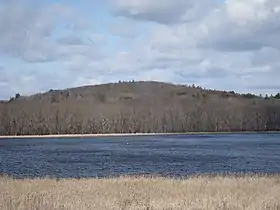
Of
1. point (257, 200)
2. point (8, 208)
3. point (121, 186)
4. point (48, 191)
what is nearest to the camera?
point (8, 208)

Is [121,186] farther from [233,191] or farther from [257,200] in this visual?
[257,200]

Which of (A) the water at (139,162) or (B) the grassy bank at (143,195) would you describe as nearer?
(B) the grassy bank at (143,195)

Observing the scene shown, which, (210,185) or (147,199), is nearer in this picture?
(147,199)

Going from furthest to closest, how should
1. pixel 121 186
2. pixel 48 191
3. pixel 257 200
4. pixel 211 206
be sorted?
pixel 121 186 < pixel 48 191 < pixel 257 200 < pixel 211 206

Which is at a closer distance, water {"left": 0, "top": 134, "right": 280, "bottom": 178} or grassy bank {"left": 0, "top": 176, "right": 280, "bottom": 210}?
grassy bank {"left": 0, "top": 176, "right": 280, "bottom": 210}

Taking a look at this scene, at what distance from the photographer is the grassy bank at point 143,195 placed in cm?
1766

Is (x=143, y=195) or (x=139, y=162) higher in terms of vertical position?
(x=143, y=195)

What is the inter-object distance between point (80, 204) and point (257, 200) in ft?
20.0

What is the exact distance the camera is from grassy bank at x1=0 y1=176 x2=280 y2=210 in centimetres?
1766

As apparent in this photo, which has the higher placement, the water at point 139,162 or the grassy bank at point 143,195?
the grassy bank at point 143,195

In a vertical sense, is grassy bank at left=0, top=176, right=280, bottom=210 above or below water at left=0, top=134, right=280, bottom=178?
above

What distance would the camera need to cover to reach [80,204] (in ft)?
58.6

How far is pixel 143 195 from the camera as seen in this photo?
20906 millimetres

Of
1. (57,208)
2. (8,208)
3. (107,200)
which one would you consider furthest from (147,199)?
(8,208)
